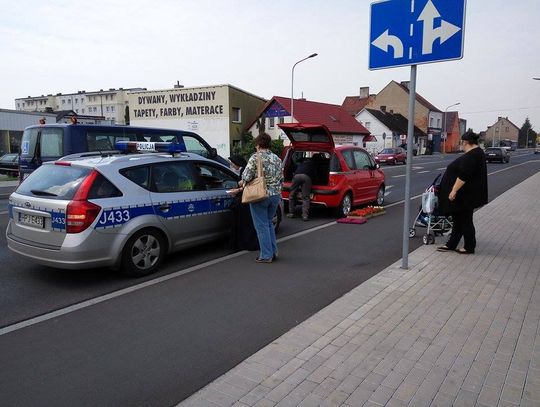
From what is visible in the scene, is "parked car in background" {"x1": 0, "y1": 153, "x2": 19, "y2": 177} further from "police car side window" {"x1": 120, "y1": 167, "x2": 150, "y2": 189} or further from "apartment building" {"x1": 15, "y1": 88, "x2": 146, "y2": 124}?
"apartment building" {"x1": 15, "y1": 88, "x2": 146, "y2": 124}

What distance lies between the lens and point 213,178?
7098 millimetres

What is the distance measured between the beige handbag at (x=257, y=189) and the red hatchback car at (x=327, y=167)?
3.55m

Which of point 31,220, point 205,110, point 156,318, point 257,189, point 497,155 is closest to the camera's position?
point 156,318

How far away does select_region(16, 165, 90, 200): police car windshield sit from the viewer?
5.29 metres

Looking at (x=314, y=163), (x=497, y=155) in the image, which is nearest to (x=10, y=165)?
(x=314, y=163)

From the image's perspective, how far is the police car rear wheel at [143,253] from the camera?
18.2 feet

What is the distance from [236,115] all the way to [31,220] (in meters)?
37.5

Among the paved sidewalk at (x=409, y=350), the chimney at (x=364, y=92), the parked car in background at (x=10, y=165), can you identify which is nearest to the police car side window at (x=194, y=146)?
the paved sidewalk at (x=409, y=350)

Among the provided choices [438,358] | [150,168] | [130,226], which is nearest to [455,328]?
[438,358]

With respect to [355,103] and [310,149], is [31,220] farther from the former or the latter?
[355,103]

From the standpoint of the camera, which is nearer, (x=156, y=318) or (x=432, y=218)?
(x=156, y=318)

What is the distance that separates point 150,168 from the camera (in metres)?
6.02

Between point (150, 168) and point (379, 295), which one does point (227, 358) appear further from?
point (150, 168)

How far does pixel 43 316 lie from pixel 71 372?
4.40 feet
